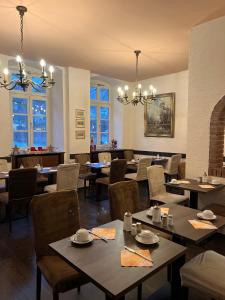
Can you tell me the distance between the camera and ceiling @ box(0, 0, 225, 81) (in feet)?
10.1

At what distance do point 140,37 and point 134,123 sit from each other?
151 inches

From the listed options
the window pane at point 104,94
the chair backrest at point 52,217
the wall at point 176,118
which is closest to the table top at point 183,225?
the chair backrest at point 52,217

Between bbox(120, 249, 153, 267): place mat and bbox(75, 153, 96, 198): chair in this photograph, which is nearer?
bbox(120, 249, 153, 267): place mat

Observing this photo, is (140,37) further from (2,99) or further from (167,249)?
(167,249)

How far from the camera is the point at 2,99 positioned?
512 cm

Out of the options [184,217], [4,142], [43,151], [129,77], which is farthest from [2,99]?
[184,217]

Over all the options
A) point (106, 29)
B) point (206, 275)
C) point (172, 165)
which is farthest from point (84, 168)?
point (206, 275)

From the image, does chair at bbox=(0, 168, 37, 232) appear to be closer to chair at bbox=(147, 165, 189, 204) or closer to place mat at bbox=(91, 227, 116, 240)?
chair at bbox=(147, 165, 189, 204)

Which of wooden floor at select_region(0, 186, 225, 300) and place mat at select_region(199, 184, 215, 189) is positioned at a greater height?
place mat at select_region(199, 184, 215, 189)

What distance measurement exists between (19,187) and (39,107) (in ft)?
11.6

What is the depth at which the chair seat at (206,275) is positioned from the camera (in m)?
1.62

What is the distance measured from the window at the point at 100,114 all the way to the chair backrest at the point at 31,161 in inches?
98.5

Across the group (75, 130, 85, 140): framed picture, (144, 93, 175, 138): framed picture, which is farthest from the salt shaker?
(144, 93, 175, 138): framed picture

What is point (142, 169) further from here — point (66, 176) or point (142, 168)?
point (66, 176)
